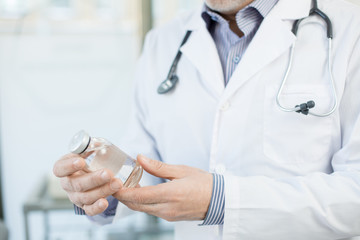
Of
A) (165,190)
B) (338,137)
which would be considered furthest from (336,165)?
(165,190)

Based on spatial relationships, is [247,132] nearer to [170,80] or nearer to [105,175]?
[170,80]

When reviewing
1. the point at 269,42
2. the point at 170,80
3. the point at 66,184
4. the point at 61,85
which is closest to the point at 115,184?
the point at 66,184

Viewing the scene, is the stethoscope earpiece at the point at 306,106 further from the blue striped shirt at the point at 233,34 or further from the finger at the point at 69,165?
the finger at the point at 69,165

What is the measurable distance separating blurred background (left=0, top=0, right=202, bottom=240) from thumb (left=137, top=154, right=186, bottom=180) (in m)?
1.30

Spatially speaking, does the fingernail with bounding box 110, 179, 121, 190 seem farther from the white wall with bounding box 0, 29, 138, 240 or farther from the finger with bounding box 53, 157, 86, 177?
the white wall with bounding box 0, 29, 138, 240

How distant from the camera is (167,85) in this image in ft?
3.34

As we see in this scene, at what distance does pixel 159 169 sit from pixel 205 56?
0.40 meters

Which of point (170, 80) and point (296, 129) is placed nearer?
point (296, 129)

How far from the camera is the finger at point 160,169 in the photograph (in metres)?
0.74

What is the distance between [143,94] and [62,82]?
1.09m

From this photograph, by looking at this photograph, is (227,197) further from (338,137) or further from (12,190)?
(12,190)

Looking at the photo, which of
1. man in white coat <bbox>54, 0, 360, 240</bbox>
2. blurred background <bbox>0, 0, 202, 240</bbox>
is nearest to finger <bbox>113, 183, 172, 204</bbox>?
man in white coat <bbox>54, 0, 360, 240</bbox>

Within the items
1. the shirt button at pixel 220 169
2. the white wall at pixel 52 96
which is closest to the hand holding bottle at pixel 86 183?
the shirt button at pixel 220 169

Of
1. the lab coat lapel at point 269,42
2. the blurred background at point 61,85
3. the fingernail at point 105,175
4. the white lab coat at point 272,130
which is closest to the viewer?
the fingernail at point 105,175
